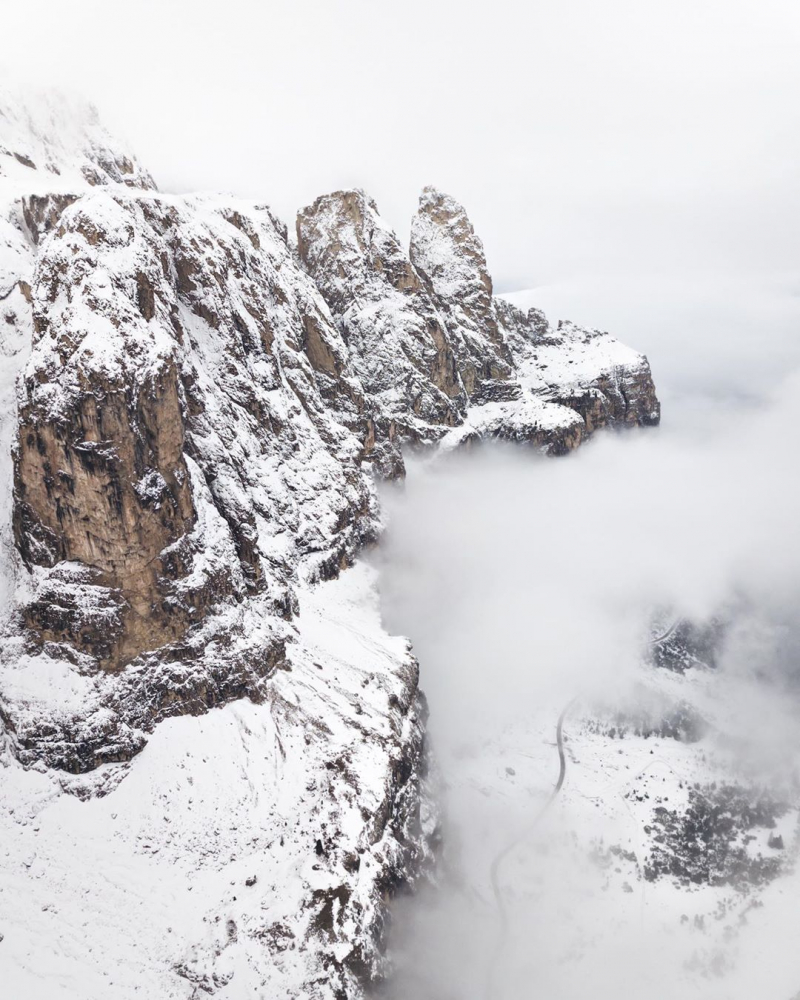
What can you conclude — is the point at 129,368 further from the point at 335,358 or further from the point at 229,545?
the point at 335,358

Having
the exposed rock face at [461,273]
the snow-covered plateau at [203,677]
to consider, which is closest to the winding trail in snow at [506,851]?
the snow-covered plateau at [203,677]

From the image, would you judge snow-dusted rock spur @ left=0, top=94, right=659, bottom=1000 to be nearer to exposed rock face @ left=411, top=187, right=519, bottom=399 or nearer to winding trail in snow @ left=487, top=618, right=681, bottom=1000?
winding trail in snow @ left=487, top=618, right=681, bottom=1000

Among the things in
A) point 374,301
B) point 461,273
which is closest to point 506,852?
point 374,301

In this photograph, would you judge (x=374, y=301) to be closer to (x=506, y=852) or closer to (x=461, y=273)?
(x=461, y=273)

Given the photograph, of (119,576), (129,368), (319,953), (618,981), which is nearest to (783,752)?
(618,981)

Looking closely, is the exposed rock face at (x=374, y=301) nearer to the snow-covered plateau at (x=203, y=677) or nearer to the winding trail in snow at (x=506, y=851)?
the snow-covered plateau at (x=203, y=677)

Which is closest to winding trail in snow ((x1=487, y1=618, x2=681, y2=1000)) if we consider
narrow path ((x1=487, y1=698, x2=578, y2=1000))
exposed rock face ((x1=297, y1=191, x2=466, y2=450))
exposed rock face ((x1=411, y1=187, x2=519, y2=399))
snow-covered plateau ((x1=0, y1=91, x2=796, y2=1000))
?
narrow path ((x1=487, y1=698, x2=578, y2=1000))
